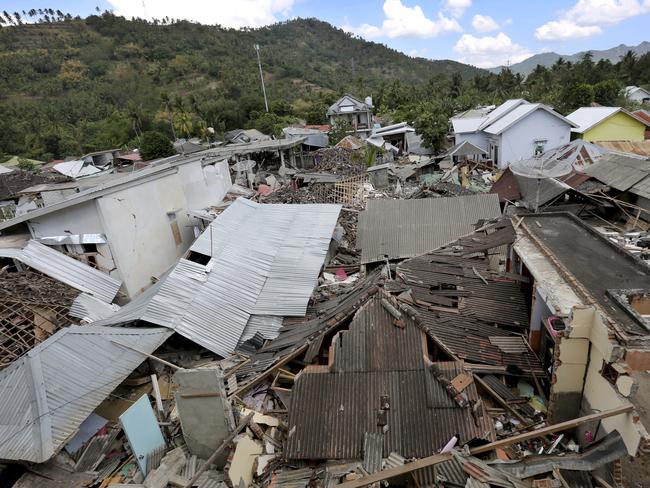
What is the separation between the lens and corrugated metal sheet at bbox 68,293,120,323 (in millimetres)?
11539

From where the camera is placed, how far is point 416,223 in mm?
15133

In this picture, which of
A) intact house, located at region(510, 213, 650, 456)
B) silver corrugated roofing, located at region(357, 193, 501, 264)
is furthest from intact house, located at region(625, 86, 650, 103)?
intact house, located at region(510, 213, 650, 456)

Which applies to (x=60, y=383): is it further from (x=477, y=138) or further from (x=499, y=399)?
(x=477, y=138)

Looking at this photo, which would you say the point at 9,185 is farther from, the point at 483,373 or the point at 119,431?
the point at 483,373

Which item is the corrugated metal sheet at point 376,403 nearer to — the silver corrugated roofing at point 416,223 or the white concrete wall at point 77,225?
the silver corrugated roofing at point 416,223

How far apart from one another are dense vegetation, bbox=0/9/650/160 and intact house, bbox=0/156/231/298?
84.7 ft

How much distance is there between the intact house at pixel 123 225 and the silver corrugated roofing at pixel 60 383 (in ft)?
16.5

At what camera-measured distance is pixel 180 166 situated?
20.1 m

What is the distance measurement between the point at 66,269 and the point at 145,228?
3439mm

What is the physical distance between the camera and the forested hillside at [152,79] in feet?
199

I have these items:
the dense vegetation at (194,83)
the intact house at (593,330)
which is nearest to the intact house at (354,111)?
the dense vegetation at (194,83)

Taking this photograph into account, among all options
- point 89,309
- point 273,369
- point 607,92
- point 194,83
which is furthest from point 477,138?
point 194,83

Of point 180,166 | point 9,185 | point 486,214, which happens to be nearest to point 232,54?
point 9,185

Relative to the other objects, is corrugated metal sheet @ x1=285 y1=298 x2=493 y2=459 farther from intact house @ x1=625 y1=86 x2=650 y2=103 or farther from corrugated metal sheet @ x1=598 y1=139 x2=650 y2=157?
intact house @ x1=625 y1=86 x2=650 y2=103
